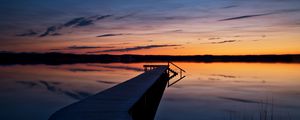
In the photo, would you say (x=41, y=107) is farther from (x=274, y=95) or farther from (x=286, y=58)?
(x=286, y=58)

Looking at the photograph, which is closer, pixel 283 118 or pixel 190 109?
pixel 283 118

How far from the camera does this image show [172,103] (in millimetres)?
12664

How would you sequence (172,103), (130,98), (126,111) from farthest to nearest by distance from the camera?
(172,103) < (130,98) < (126,111)

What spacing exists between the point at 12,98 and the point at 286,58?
85.4 meters

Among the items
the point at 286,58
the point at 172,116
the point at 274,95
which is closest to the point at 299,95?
the point at 274,95

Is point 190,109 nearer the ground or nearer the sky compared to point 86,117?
nearer the ground

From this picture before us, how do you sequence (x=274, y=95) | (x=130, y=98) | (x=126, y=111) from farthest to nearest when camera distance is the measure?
(x=274, y=95) → (x=130, y=98) → (x=126, y=111)

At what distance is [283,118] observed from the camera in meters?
9.91

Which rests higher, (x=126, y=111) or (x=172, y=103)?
(x=126, y=111)

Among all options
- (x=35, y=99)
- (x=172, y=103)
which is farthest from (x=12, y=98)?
(x=172, y=103)

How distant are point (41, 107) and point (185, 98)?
5.39m

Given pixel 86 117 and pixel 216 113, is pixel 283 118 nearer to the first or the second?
pixel 216 113

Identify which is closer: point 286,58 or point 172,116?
point 172,116

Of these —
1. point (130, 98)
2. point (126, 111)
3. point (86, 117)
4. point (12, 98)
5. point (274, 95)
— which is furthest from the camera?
point (274, 95)
